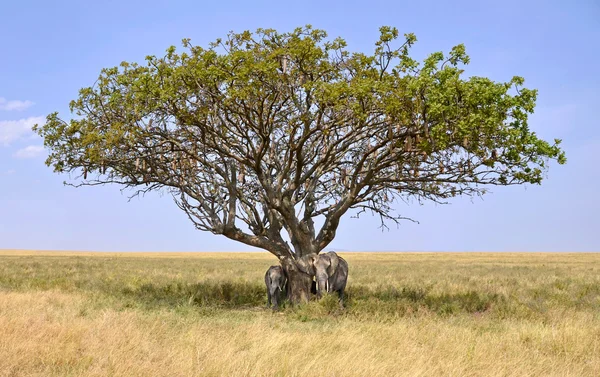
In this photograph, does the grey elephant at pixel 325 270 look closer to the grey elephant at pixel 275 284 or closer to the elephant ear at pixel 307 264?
the elephant ear at pixel 307 264

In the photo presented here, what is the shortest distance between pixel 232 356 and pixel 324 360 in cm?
157

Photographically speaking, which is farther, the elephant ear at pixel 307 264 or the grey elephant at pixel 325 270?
the elephant ear at pixel 307 264

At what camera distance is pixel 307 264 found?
19328 mm

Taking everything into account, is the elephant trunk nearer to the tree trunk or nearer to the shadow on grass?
the tree trunk

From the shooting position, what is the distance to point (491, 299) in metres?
21.2

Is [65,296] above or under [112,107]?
under

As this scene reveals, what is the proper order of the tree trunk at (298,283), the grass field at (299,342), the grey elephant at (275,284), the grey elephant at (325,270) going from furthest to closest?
the grey elephant at (275,284)
the tree trunk at (298,283)
the grey elephant at (325,270)
the grass field at (299,342)

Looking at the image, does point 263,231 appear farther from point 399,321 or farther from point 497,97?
point 497,97

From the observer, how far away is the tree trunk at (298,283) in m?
19.3

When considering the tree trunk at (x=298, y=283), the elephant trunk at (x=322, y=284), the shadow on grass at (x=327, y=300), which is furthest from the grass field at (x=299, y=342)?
the elephant trunk at (x=322, y=284)

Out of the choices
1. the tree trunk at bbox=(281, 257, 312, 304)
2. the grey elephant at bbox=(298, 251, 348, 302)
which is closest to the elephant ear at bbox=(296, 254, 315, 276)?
the grey elephant at bbox=(298, 251, 348, 302)

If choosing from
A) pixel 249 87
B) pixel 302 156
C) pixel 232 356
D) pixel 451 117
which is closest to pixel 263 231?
pixel 302 156

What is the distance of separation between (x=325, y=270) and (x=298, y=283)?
1061mm

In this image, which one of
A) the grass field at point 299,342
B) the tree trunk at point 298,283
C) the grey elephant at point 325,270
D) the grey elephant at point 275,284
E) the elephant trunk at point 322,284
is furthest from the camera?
the grey elephant at point 275,284
